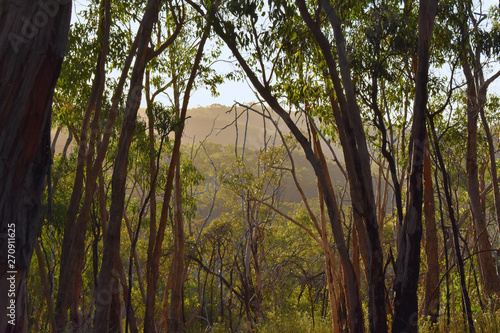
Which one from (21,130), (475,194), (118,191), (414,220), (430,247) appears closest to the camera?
(21,130)

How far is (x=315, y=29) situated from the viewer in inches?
190

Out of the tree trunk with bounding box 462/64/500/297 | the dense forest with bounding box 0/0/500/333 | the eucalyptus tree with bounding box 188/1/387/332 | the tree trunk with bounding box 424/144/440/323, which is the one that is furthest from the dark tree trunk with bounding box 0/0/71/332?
the tree trunk with bounding box 462/64/500/297

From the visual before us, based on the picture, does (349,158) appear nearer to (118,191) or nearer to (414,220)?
(414,220)

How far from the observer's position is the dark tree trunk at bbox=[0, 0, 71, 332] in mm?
1826

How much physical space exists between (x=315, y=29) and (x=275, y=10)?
0.61 metres

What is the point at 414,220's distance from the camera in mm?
4527

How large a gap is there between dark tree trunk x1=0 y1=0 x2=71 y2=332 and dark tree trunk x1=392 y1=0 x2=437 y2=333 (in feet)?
11.1

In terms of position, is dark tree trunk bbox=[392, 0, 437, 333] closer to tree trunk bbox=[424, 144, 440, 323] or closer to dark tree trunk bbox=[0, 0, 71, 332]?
dark tree trunk bbox=[0, 0, 71, 332]

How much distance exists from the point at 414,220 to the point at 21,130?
3.61 metres

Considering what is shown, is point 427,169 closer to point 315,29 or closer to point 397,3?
point 397,3

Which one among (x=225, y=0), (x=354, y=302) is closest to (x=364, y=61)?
(x=225, y=0)

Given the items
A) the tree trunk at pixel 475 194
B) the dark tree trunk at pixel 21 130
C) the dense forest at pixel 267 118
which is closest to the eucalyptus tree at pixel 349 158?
the dense forest at pixel 267 118

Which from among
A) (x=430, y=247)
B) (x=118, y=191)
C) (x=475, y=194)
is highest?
(x=475, y=194)

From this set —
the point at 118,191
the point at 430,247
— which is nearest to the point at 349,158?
the point at 118,191
